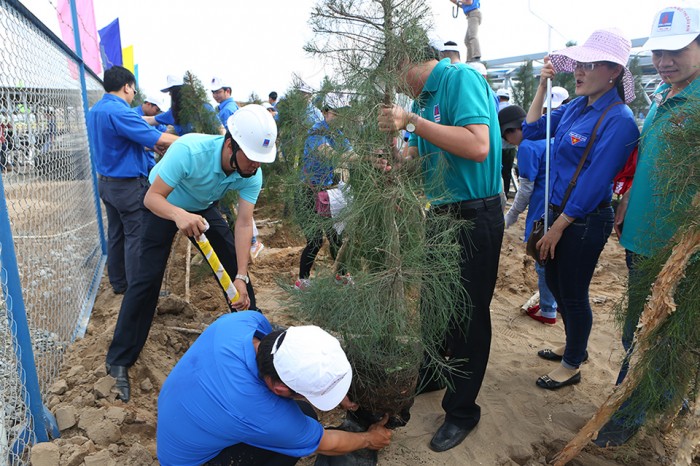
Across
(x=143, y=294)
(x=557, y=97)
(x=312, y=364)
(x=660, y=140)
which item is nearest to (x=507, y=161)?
(x=557, y=97)

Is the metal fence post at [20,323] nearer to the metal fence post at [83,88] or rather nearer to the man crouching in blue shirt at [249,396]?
the man crouching in blue shirt at [249,396]

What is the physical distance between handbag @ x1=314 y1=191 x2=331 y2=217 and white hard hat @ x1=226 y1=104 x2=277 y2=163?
367 millimetres

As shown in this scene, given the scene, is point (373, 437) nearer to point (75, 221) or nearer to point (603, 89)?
point (603, 89)

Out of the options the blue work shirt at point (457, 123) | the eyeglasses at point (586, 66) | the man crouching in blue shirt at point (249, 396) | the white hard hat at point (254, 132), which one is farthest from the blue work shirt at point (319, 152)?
the eyeglasses at point (586, 66)

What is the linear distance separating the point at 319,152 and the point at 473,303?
108 cm

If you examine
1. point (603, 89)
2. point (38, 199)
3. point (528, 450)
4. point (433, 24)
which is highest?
point (433, 24)

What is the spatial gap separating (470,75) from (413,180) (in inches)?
20.4

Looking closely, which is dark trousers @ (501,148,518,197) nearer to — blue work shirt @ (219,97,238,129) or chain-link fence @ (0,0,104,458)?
blue work shirt @ (219,97,238,129)

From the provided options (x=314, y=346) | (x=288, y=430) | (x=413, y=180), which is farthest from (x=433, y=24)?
(x=288, y=430)

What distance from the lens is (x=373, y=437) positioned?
7.13 feet

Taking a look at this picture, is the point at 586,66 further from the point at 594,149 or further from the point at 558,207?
the point at 558,207

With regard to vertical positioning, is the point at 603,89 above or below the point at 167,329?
above

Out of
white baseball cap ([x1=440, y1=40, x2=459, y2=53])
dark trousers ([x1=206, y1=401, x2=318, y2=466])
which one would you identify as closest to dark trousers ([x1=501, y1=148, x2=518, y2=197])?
white baseball cap ([x1=440, y1=40, x2=459, y2=53])

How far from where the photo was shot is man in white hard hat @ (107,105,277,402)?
2.51 m
